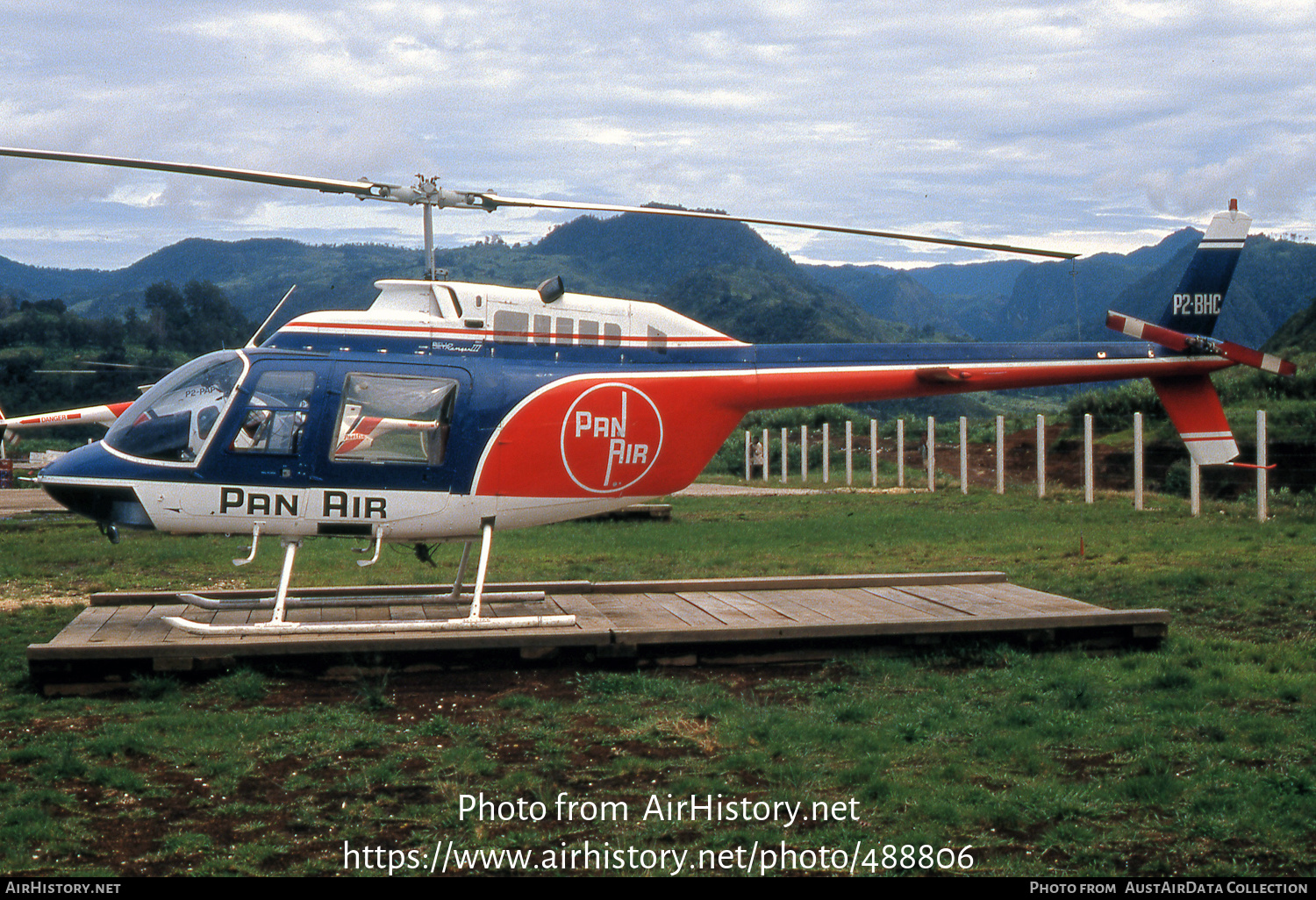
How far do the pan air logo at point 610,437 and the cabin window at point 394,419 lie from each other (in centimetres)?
107

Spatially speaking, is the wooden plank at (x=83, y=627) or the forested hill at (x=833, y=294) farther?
the forested hill at (x=833, y=294)

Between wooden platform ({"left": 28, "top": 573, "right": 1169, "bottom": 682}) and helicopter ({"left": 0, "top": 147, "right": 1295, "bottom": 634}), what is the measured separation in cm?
37

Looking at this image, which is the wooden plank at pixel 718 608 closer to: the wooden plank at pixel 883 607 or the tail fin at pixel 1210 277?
the wooden plank at pixel 883 607

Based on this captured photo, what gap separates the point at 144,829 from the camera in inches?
213

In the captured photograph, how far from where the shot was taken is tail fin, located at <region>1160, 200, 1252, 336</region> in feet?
34.9

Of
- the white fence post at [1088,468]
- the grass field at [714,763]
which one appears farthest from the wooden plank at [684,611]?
the white fence post at [1088,468]

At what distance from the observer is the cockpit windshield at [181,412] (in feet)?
29.0

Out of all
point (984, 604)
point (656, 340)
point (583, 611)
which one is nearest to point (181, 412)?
point (583, 611)

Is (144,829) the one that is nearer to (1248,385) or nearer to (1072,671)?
(1072,671)

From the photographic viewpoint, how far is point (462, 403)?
30.1ft

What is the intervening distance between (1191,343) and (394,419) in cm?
761

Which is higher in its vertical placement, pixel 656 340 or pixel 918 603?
pixel 656 340

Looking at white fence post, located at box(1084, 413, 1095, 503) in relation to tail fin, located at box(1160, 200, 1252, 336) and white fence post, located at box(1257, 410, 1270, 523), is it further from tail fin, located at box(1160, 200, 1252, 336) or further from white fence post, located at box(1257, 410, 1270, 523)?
tail fin, located at box(1160, 200, 1252, 336)

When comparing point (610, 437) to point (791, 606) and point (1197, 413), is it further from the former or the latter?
point (1197, 413)
